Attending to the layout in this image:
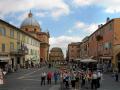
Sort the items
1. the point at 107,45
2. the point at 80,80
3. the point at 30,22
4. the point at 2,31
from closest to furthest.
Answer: the point at 80,80, the point at 2,31, the point at 107,45, the point at 30,22

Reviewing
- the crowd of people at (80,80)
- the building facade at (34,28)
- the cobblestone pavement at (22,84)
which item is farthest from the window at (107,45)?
the building facade at (34,28)

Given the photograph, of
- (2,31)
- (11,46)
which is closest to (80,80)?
(2,31)

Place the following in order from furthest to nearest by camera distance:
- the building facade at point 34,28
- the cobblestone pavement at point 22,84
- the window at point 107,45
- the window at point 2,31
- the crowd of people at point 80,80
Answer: the building facade at point 34,28 < the window at point 107,45 < the window at point 2,31 < the cobblestone pavement at point 22,84 < the crowd of people at point 80,80

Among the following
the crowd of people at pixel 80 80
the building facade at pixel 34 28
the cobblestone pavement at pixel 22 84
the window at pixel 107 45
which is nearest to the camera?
the crowd of people at pixel 80 80

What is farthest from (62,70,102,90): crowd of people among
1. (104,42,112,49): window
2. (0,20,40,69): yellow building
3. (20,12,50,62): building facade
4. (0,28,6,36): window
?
(20,12,50,62): building facade

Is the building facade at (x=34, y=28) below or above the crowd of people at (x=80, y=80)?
above

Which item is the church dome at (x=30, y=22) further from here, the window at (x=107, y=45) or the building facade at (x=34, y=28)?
the window at (x=107, y=45)

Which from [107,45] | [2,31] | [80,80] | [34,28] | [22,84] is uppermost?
[34,28]

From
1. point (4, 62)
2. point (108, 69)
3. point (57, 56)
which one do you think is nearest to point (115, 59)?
point (108, 69)

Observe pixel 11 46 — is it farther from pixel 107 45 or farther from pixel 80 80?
pixel 80 80

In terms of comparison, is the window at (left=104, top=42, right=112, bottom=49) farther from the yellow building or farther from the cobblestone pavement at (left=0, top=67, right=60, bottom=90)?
the cobblestone pavement at (left=0, top=67, right=60, bottom=90)

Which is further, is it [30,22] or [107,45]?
[30,22]

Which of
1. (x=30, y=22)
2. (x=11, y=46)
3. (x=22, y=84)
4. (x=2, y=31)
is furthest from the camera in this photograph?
(x=30, y=22)

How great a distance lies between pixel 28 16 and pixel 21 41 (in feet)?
217
